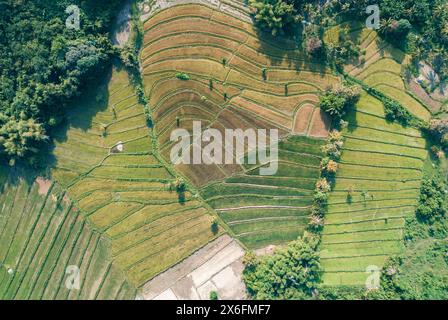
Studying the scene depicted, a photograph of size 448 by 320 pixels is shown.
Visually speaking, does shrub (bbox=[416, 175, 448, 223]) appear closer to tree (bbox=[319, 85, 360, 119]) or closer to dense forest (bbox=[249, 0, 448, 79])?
dense forest (bbox=[249, 0, 448, 79])

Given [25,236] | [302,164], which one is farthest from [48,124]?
[302,164]

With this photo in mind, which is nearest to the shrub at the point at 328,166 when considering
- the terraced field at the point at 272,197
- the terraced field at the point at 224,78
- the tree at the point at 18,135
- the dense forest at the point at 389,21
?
the terraced field at the point at 272,197

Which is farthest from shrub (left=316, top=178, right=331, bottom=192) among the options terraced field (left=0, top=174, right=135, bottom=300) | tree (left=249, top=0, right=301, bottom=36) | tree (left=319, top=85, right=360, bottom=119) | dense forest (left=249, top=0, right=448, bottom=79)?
terraced field (left=0, top=174, right=135, bottom=300)

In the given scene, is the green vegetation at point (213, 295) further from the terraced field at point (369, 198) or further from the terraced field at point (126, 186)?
the terraced field at point (369, 198)

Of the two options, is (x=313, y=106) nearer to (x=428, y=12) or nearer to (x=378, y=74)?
(x=378, y=74)

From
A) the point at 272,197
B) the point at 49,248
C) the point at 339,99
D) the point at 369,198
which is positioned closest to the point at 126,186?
the point at 49,248

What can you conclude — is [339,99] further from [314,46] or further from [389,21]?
[389,21]
